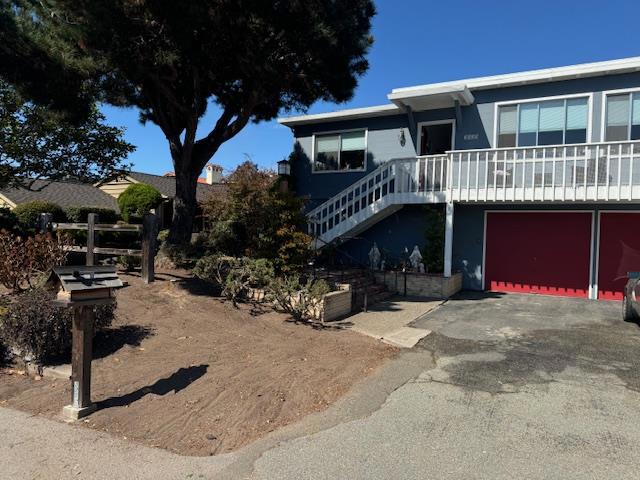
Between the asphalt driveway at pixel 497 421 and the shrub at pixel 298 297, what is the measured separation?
2.11 m

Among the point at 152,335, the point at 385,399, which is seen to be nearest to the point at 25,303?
the point at 152,335

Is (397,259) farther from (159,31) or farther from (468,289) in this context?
(159,31)

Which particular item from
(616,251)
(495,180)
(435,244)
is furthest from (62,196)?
(616,251)

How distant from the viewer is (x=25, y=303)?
580cm

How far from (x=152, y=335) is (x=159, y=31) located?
257 inches

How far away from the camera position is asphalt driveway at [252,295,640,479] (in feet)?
11.7

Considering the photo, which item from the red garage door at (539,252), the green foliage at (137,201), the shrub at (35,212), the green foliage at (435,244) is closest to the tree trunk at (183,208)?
the green foliage at (435,244)

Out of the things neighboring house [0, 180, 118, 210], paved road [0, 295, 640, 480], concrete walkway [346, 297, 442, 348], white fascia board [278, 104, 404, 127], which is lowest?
paved road [0, 295, 640, 480]

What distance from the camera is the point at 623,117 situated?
11914mm

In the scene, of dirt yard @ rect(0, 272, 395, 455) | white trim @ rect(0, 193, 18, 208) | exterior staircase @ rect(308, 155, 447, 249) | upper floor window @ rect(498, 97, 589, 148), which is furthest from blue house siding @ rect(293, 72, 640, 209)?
white trim @ rect(0, 193, 18, 208)

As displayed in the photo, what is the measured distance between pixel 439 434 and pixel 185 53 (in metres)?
9.01

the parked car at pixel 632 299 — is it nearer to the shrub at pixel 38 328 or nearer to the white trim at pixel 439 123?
the white trim at pixel 439 123

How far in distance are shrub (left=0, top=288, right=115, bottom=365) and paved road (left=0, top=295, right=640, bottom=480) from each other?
1177 mm

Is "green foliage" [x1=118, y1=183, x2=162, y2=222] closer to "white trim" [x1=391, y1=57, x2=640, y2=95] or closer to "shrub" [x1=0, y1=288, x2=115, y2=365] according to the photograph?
"white trim" [x1=391, y1=57, x2=640, y2=95]
